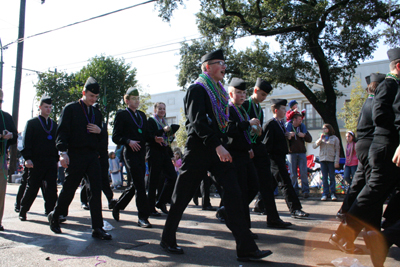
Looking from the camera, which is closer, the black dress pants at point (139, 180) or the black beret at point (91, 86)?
the black beret at point (91, 86)

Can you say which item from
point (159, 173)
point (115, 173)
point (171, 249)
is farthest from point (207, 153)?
point (115, 173)

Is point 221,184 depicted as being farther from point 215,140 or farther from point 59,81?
point 59,81

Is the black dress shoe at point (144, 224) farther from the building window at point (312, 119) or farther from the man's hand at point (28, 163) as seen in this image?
the building window at point (312, 119)

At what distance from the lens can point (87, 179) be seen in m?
4.74

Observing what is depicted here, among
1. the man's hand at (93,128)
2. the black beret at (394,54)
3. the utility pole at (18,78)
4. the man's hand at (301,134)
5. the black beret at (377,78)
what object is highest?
the utility pole at (18,78)

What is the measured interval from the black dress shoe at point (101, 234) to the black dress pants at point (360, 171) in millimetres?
3259

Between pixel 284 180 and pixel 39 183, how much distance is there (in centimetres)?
441

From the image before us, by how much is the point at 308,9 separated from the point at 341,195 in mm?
9118

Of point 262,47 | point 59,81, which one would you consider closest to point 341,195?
point 262,47

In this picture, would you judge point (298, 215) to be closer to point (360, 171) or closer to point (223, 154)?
point (360, 171)

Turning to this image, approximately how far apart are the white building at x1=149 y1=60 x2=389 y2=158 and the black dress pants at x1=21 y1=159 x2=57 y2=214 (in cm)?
2473

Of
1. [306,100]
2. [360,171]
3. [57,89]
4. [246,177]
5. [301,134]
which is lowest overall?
[246,177]

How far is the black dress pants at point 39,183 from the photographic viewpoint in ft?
20.5

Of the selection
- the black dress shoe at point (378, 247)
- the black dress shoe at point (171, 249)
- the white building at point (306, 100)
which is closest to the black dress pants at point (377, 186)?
the black dress shoe at point (378, 247)
